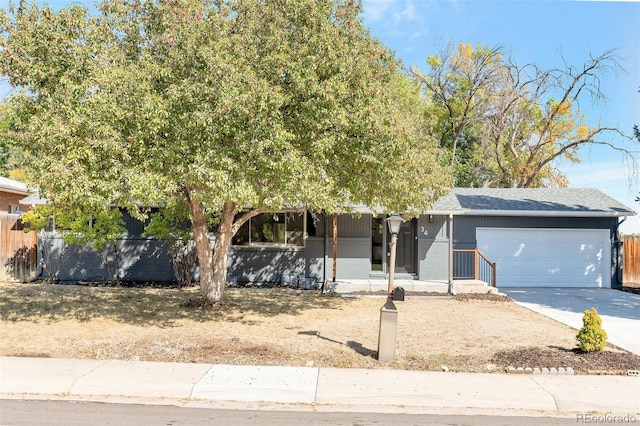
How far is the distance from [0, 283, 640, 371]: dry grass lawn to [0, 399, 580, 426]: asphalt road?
5.37 feet

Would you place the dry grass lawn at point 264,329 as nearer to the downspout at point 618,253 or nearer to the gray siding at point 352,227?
the gray siding at point 352,227

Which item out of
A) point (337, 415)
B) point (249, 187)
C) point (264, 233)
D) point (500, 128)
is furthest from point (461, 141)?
point (337, 415)

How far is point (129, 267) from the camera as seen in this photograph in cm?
1508

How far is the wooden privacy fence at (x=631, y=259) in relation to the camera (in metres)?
17.2

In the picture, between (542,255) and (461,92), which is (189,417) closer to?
(542,255)

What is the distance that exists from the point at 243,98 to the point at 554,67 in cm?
1999

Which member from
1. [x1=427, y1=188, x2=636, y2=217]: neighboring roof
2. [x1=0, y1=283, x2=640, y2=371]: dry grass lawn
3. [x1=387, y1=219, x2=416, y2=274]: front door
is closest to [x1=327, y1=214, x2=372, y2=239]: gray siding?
[x1=387, y1=219, x2=416, y2=274]: front door

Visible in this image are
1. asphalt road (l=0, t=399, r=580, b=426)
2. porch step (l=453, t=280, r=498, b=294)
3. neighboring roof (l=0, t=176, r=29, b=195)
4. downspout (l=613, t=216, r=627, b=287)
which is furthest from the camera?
neighboring roof (l=0, t=176, r=29, b=195)

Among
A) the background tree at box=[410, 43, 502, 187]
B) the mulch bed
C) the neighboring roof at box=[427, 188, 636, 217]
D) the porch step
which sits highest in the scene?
the background tree at box=[410, 43, 502, 187]

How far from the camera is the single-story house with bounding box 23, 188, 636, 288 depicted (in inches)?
591

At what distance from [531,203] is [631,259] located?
434 cm

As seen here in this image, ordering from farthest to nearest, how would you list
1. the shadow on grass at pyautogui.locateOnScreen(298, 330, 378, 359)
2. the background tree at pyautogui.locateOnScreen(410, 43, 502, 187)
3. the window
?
the background tree at pyautogui.locateOnScreen(410, 43, 502, 187)
the window
the shadow on grass at pyautogui.locateOnScreen(298, 330, 378, 359)

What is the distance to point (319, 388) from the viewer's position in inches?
237

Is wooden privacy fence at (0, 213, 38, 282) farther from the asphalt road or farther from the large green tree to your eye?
the asphalt road
